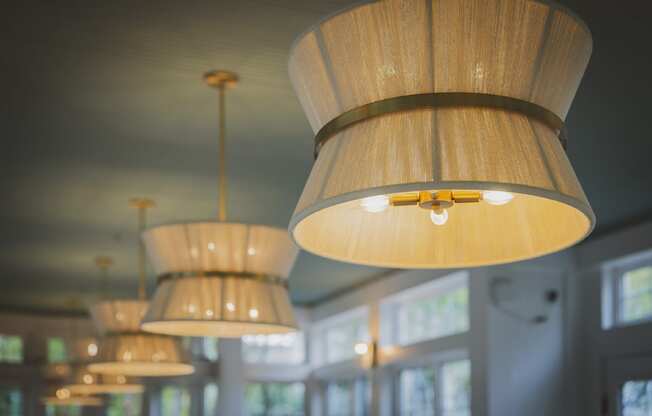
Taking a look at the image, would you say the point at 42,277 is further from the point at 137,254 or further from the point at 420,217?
the point at 420,217

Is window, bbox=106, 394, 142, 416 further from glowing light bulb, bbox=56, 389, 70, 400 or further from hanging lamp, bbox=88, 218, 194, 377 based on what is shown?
hanging lamp, bbox=88, 218, 194, 377

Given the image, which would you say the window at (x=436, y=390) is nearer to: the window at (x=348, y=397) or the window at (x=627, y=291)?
the window at (x=348, y=397)

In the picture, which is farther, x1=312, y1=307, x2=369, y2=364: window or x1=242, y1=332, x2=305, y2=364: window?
x1=242, y1=332, x2=305, y2=364: window

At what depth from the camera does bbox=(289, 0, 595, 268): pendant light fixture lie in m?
1.58

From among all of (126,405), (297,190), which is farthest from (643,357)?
(126,405)

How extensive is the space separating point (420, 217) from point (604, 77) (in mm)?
2454

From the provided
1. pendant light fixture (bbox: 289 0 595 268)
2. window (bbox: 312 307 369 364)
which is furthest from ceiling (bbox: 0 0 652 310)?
window (bbox: 312 307 369 364)

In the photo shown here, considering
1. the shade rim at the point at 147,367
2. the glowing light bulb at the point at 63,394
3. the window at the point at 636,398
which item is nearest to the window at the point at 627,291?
the window at the point at 636,398

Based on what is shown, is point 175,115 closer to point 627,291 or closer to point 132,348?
point 132,348

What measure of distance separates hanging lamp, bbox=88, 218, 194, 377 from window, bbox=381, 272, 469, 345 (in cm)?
343

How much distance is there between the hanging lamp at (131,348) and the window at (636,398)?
136 inches

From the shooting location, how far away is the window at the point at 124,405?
13499 millimetres

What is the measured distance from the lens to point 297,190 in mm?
6539

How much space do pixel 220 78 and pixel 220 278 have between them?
3.64 feet
